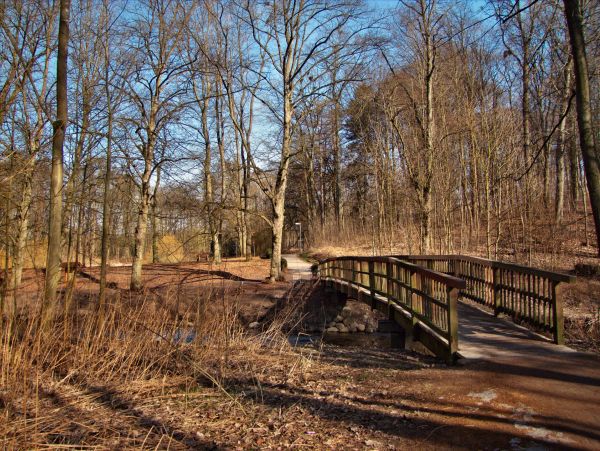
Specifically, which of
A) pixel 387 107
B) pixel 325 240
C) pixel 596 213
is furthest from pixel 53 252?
pixel 325 240

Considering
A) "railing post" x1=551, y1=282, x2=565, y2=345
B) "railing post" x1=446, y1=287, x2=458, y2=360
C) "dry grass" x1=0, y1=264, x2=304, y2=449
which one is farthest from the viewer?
"railing post" x1=551, y1=282, x2=565, y2=345

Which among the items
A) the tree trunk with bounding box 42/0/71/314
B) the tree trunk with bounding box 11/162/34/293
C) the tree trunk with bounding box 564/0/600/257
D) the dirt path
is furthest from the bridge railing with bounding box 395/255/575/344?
the tree trunk with bounding box 42/0/71/314

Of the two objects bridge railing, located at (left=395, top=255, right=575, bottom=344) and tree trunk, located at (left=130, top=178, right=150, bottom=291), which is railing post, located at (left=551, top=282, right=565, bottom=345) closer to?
bridge railing, located at (left=395, top=255, right=575, bottom=344)

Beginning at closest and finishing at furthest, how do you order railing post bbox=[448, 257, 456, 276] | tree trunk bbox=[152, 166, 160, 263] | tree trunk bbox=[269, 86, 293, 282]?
railing post bbox=[448, 257, 456, 276] < tree trunk bbox=[152, 166, 160, 263] < tree trunk bbox=[269, 86, 293, 282]

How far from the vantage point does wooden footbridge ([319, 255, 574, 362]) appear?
6.66 metres

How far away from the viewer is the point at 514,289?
8164mm

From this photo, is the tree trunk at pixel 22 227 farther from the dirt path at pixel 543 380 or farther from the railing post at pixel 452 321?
the railing post at pixel 452 321

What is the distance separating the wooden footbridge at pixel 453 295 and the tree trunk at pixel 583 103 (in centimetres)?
125

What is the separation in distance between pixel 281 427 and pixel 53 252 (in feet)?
13.9

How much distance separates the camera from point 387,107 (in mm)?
19281

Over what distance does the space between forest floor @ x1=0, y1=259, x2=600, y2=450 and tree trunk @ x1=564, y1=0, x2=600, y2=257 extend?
2584mm

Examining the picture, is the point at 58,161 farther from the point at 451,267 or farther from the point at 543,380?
the point at 451,267

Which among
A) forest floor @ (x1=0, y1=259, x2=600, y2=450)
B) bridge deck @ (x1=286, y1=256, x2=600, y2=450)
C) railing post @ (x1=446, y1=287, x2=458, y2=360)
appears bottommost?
forest floor @ (x1=0, y1=259, x2=600, y2=450)

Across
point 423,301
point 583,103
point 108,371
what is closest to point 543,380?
point 423,301
